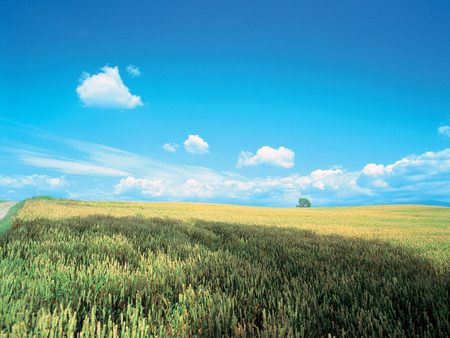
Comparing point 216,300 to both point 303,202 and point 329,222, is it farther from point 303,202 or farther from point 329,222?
point 303,202

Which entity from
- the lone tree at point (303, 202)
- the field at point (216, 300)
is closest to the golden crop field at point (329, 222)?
the field at point (216, 300)

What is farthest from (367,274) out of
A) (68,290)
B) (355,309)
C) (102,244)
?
(102,244)

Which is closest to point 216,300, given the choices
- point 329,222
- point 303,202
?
point 329,222

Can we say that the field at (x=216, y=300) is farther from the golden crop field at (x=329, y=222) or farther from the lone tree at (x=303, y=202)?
the lone tree at (x=303, y=202)

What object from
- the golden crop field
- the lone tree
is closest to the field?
the golden crop field

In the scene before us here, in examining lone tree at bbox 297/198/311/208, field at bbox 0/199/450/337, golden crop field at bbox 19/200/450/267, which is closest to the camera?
field at bbox 0/199/450/337

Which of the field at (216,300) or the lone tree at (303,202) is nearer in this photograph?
the field at (216,300)

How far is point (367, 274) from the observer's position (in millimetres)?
3438

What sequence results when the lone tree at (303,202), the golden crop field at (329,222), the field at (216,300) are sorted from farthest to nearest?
the lone tree at (303,202), the golden crop field at (329,222), the field at (216,300)

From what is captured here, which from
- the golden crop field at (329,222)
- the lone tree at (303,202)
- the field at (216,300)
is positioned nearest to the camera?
the field at (216,300)

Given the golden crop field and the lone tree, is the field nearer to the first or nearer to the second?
the golden crop field

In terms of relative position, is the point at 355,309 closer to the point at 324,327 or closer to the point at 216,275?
the point at 324,327

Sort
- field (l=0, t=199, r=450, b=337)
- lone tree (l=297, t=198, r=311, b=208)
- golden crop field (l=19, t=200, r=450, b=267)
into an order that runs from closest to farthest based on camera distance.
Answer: field (l=0, t=199, r=450, b=337), golden crop field (l=19, t=200, r=450, b=267), lone tree (l=297, t=198, r=311, b=208)

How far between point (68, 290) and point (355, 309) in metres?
3.18
